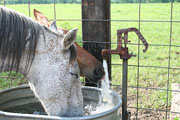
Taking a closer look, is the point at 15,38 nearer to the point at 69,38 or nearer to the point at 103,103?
the point at 69,38

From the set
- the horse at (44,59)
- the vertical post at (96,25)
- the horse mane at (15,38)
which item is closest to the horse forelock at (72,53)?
the horse at (44,59)

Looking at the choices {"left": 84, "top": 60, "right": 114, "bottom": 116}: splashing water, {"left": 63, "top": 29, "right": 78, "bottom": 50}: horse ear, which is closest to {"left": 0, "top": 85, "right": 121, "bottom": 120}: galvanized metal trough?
{"left": 84, "top": 60, "right": 114, "bottom": 116}: splashing water

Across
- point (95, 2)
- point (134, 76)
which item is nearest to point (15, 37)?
point (95, 2)

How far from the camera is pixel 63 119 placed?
2.02 m

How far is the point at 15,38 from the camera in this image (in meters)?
2.17

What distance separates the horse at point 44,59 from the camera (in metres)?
2.18

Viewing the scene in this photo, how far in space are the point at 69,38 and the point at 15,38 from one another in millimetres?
423

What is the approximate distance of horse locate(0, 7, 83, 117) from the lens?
2.18 meters

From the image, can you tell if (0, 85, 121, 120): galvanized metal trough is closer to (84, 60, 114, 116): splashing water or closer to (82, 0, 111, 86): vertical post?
(84, 60, 114, 116): splashing water

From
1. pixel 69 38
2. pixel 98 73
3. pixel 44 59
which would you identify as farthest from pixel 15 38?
pixel 98 73

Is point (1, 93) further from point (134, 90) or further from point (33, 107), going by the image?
point (134, 90)

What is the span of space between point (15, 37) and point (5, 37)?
0.08 meters

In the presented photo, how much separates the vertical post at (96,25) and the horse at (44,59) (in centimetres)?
102

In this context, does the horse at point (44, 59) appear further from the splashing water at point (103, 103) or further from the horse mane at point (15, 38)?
the splashing water at point (103, 103)
